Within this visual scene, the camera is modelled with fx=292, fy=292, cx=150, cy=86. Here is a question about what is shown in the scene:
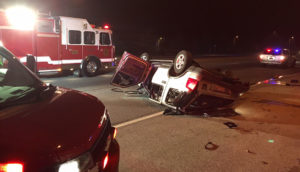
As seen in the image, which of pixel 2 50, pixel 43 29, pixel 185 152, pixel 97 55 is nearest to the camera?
pixel 2 50

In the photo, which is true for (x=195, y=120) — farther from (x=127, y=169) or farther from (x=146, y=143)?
(x=127, y=169)

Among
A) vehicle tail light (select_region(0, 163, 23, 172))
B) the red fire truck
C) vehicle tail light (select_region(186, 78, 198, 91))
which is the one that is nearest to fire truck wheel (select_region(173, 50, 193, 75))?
vehicle tail light (select_region(186, 78, 198, 91))

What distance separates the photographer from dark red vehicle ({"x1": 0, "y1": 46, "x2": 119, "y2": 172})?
178 cm

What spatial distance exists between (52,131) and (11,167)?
393 mm

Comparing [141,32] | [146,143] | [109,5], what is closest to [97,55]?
[146,143]

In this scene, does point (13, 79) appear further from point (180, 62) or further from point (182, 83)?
point (180, 62)

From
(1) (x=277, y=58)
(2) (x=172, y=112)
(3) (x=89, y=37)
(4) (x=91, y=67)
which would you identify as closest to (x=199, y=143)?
(2) (x=172, y=112)

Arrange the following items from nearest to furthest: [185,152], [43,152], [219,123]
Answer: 1. [43,152]
2. [185,152]
3. [219,123]

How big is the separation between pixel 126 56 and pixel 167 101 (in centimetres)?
191

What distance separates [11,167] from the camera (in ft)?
5.59

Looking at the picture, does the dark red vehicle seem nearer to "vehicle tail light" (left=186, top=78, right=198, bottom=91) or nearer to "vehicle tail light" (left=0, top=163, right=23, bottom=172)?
"vehicle tail light" (left=0, top=163, right=23, bottom=172)

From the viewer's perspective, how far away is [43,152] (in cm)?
181

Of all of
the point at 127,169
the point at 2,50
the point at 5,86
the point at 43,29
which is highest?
the point at 43,29

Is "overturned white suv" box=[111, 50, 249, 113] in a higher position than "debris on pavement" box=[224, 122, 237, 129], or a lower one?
higher
